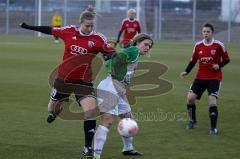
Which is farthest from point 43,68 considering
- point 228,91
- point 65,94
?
Result: point 65,94

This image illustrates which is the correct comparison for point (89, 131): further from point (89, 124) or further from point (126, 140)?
Result: point (126, 140)

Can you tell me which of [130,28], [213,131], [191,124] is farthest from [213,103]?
[130,28]

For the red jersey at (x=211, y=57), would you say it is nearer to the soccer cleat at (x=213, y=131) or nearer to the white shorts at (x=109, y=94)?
the soccer cleat at (x=213, y=131)

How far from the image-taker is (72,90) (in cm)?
897

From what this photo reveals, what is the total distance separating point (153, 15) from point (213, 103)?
1598 inches

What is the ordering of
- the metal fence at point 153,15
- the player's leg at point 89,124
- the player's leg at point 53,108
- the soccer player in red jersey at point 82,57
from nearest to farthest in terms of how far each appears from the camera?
the player's leg at point 89,124 → the soccer player in red jersey at point 82,57 → the player's leg at point 53,108 → the metal fence at point 153,15

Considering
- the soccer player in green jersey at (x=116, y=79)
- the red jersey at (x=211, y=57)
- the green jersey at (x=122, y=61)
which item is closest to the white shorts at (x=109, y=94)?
the soccer player in green jersey at (x=116, y=79)

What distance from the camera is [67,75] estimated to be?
894cm

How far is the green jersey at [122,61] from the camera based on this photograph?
8195 mm

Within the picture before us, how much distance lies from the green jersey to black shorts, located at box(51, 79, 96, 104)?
1.81 ft

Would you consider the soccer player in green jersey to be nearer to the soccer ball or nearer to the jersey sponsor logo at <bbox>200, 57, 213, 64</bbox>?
the soccer ball

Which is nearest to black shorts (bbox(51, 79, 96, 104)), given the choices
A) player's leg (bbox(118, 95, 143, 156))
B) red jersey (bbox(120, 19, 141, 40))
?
player's leg (bbox(118, 95, 143, 156))

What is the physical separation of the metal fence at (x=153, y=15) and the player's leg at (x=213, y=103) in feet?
120

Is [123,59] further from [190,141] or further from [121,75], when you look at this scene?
[190,141]
